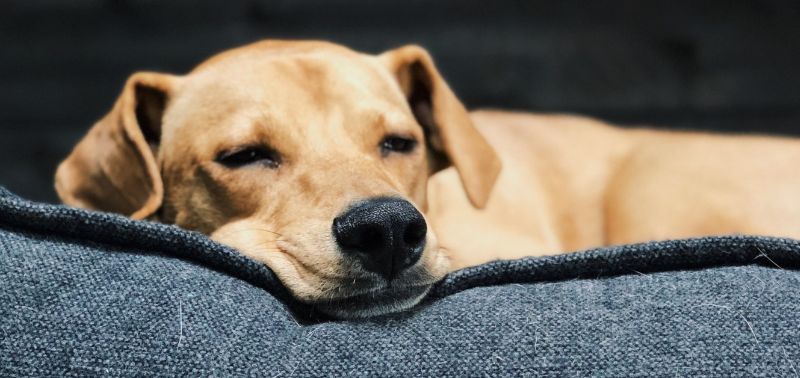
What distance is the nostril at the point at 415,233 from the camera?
1285 mm

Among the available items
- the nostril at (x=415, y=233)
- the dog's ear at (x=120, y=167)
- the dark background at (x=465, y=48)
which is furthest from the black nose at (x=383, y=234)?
the dark background at (x=465, y=48)

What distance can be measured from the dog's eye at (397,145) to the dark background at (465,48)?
1.38m

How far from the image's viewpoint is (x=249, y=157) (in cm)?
171

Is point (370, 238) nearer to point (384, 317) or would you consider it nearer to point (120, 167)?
point (384, 317)

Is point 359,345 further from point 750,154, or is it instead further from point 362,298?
point 750,154

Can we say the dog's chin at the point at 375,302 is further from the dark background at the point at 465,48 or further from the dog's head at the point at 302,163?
the dark background at the point at 465,48

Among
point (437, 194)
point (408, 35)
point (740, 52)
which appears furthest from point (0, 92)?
point (740, 52)

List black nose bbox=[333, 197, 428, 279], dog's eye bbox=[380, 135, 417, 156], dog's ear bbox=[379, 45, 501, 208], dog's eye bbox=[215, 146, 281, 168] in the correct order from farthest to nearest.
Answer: dog's ear bbox=[379, 45, 501, 208], dog's eye bbox=[380, 135, 417, 156], dog's eye bbox=[215, 146, 281, 168], black nose bbox=[333, 197, 428, 279]

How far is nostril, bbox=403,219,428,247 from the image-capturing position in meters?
1.29

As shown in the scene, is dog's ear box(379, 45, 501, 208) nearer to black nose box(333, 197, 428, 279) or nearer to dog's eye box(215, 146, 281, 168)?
dog's eye box(215, 146, 281, 168)

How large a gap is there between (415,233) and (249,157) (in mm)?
559

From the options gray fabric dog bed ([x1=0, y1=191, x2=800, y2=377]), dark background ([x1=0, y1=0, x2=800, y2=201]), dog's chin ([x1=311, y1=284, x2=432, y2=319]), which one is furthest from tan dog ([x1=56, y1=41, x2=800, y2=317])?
dark background ([x1=0, y1=0, x2=800, y2=201])

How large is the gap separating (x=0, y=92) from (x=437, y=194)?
1999 millimetres

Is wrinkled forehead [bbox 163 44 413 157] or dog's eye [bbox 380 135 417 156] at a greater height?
wrinkled forehead [bbox 163 44 413 157]
